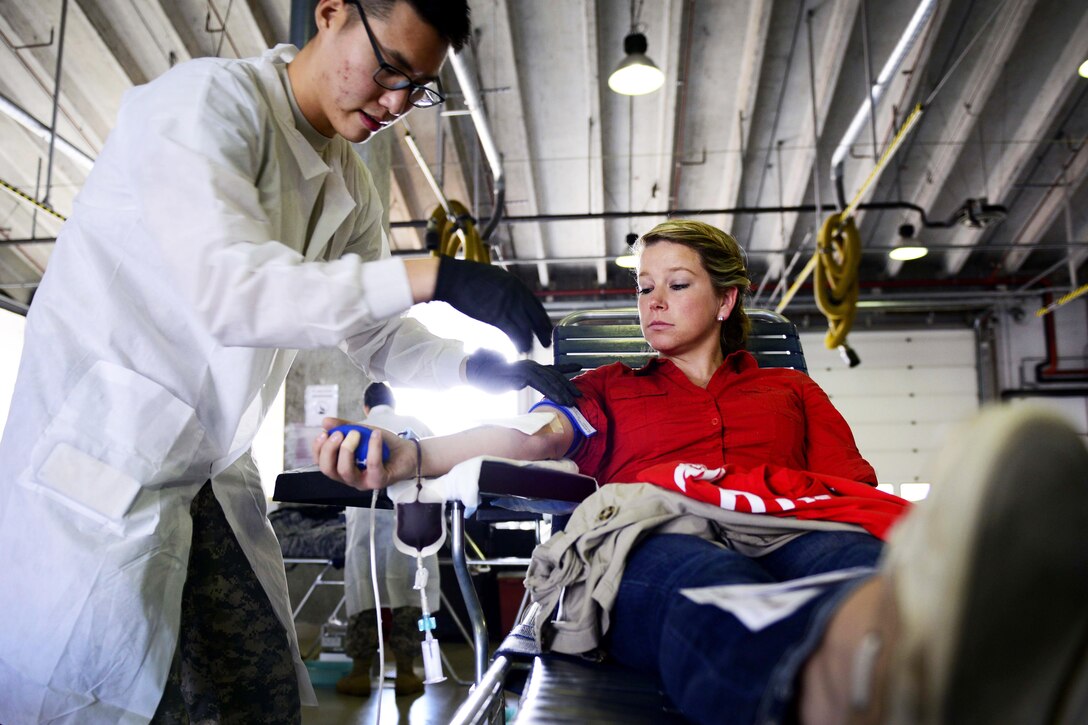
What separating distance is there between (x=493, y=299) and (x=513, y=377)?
16.7 inches

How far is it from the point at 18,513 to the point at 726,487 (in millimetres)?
1100

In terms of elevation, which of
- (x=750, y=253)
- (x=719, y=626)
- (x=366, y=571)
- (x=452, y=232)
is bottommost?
(x=366, y=571)

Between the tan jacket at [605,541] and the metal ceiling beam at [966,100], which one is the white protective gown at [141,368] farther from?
the metal ceiling beam at [966,100]

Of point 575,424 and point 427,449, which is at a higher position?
point 575,424

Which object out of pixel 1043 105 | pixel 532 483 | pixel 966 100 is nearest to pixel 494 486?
pixel 532 483

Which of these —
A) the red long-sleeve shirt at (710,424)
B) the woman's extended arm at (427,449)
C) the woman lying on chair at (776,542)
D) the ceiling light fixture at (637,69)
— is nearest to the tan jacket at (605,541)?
the woman lying on chair at (776,542)

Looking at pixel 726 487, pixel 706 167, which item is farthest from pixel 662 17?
pixel 726 487

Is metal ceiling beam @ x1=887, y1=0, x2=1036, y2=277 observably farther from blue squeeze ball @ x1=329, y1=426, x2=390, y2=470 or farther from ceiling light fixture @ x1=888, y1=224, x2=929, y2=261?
blue squeeze ball @ x1=329, y1=426, x2=390, y2=470

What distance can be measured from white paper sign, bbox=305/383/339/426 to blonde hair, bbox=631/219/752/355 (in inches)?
176

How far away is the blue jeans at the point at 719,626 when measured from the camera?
2.34 ft

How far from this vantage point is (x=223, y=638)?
4.78 feet

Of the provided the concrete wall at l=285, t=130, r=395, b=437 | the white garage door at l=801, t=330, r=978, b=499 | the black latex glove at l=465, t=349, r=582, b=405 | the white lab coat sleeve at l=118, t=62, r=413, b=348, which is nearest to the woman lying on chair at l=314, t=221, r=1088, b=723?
the black latex glove at l=465, t=349, r=582, b=405

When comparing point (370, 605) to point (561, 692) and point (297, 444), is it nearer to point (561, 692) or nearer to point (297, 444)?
point (297, 444)

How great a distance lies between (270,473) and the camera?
8.68m
